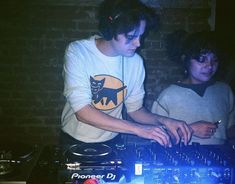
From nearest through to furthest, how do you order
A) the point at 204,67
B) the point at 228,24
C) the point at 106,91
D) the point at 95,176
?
the point at 95,176, the point at 106,91, the point at 204,67, the point at 228,24

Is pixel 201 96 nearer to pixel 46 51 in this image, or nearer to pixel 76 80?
pixel 76 80

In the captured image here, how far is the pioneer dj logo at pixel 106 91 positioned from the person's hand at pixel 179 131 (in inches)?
19.3

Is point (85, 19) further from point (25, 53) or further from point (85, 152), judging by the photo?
point (85, 152)

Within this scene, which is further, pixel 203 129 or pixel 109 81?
pixel 109 81

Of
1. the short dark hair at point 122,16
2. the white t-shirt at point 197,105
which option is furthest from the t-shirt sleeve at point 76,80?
the white t-shirt at point 197,105

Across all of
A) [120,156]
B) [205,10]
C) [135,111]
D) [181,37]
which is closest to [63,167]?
[120,156]

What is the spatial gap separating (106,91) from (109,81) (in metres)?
0.08

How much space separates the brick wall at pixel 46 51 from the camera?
343cm

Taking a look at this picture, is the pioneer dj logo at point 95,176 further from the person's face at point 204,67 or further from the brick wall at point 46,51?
the brick wall at point 46,51

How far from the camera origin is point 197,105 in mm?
2605

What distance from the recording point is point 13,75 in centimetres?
359

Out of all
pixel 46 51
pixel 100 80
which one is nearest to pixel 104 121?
pixel 100 80

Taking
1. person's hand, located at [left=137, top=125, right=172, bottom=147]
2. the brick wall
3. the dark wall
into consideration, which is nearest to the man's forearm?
person's hand, located at [left=137, top=125, right=172, bottom=147]

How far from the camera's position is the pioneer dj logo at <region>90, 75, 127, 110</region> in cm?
218
